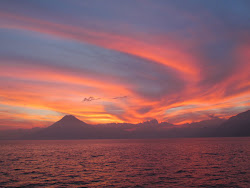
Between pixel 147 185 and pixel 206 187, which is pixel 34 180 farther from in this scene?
pixel 206 187

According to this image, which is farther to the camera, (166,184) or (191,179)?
(191,179)

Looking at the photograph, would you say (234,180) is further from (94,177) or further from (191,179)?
(94,177)

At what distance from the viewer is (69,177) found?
43.8m

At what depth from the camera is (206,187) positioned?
3481 centimetres

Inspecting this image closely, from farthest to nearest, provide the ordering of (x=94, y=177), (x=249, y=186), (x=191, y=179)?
(x=94, y=177), (x=191, y=179), (x=249, y=186)

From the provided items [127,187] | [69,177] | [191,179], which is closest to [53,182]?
[69,177]

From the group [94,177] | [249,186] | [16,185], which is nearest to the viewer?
[249,186]

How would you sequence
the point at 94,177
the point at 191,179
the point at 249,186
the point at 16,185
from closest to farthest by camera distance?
the point at 249,186, the point at 16,185, the point at 191,179, the point at 94,177

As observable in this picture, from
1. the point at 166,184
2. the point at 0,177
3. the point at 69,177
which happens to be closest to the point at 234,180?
the point at 166,184

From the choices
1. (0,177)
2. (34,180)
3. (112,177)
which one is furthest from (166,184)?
(0,177)

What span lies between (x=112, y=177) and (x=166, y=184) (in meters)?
12.3

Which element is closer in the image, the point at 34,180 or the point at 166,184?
the point at 166,184

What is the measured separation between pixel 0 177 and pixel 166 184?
35.3 meters

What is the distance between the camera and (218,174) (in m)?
45.3
